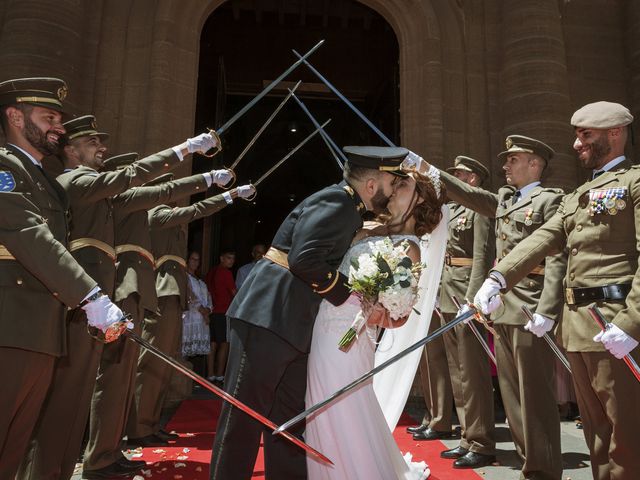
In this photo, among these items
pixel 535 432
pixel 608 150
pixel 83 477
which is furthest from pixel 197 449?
pixel 608 150

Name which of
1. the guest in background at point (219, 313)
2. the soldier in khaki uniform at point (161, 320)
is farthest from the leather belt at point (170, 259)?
the guest in background at point (219, 313)

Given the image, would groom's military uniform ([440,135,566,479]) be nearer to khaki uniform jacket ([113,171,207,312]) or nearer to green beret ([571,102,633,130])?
green beret ([571,102,633,130])

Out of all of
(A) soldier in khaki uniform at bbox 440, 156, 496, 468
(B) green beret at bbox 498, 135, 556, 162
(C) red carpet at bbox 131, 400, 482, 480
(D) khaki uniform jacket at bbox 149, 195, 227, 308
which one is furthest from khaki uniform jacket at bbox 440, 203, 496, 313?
(D) khaki uniform jacket at bbox 149, 195, 227, 308

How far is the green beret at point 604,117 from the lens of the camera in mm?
3004

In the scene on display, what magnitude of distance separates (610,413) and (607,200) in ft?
3.42

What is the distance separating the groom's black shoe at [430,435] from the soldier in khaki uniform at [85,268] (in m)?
2.40

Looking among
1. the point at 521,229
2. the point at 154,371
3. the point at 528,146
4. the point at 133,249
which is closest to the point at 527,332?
the point at 521,229

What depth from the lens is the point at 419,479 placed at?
3.43 metres

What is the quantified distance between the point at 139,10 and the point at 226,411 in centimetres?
669

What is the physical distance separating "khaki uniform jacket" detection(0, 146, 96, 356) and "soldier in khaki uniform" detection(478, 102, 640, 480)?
202 centimetres

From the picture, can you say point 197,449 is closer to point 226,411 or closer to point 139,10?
point 226,411

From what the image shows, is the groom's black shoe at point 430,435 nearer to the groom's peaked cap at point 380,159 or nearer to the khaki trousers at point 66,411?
the khaki trousers at point 66,411

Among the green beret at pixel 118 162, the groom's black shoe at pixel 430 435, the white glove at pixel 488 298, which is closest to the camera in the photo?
the white glove at pixel 488 298

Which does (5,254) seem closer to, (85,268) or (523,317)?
(85,268)
